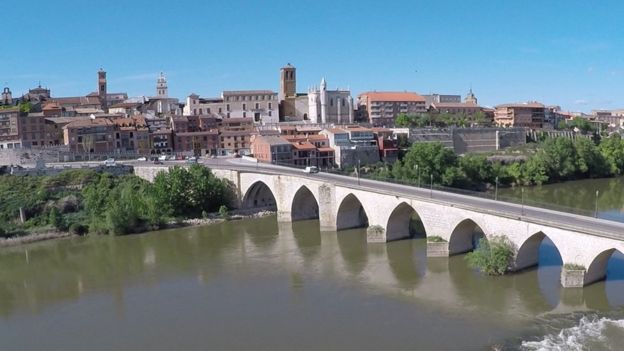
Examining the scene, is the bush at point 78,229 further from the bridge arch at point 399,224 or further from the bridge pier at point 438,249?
the bridge pier at point 438,249

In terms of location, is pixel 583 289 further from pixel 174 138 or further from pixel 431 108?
pixel 431 108

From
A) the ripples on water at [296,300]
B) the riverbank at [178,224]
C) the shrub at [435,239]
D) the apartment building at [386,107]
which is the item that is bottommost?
the ripples on water at [296,300]

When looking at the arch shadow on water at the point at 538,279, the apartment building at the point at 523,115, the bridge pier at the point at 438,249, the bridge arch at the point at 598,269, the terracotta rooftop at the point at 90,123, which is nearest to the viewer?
the bridge arch at the point at 598,269

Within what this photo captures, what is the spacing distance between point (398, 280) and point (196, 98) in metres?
51.3

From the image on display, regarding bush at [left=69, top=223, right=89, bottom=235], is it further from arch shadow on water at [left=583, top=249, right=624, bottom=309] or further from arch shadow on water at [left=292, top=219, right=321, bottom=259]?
arch shadow on water at [left=583, top=249, right=624, bottom=309]

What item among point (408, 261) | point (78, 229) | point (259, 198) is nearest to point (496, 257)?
point (408, 261)

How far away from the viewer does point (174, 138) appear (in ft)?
179

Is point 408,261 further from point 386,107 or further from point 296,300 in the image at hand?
point 386,107

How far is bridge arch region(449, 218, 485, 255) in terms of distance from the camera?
23.1 m

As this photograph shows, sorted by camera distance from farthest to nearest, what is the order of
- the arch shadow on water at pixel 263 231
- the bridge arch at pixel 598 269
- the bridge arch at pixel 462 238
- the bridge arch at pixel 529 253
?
1. the arch shadow on water at pixel 263 231
2. the bridge arch at pixel 462 238
3. the bridge arch at pixel 529 253
4. the bridge arch at pixel 598 269

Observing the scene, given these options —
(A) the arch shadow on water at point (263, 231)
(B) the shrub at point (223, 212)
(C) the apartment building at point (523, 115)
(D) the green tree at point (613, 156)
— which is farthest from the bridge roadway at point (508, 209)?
(C) the apartment building at point (523, 115)

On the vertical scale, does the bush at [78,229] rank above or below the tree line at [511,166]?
below

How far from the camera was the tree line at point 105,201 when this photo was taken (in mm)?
33156

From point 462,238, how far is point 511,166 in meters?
28.0
